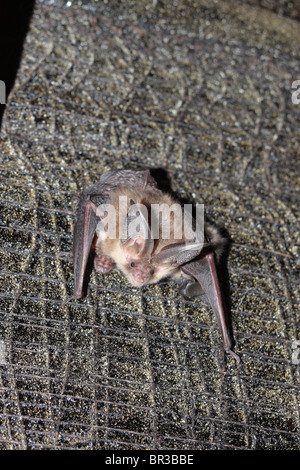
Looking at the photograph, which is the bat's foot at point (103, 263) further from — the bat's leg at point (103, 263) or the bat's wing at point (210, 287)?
the bat's wing at point (210, 287)

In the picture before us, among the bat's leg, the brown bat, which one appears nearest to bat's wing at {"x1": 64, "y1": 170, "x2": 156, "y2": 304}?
the brown bat

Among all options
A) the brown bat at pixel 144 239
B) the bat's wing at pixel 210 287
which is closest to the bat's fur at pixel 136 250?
the brown bat at pixel 144 239

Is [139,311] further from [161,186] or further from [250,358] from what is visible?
[161,186]

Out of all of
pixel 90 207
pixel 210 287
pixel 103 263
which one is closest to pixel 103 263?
pixel 103 263

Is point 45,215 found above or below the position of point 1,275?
above

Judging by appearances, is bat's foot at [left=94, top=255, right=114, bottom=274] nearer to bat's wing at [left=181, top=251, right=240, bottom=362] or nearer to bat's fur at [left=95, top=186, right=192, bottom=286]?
bat's fur at [left=95, top=186, right=192, bottom=286]

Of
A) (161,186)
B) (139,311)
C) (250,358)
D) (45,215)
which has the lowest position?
(250,358)

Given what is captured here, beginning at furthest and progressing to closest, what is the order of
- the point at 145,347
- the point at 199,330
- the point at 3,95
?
the point at 3,95 < the point at 199,330 < the point at 145,347
